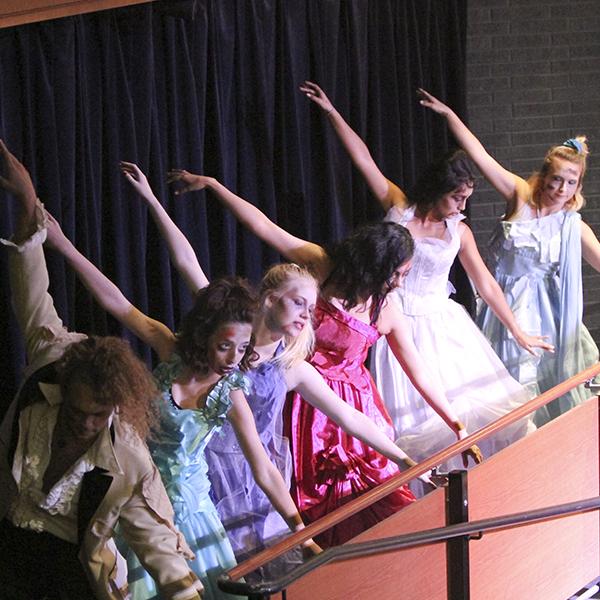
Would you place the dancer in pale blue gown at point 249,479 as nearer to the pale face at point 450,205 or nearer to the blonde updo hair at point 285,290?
the blonde updo hair at point 285,290

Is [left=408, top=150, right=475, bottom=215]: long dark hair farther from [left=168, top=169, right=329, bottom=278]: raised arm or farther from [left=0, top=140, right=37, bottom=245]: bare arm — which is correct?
[left=0, top=140, right=37, bottom=245]: bare arm

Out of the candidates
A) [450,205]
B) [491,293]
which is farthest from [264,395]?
[491,293]

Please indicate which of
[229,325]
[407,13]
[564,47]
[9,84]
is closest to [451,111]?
[407,13]

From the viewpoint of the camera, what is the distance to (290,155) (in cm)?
446

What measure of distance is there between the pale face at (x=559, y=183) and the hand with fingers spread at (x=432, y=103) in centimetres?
48

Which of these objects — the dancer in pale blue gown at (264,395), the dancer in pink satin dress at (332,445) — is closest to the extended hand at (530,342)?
Result: the dancer in pink satin dress at (332,445)

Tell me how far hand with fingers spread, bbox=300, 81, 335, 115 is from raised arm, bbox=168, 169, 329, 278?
0.47 m

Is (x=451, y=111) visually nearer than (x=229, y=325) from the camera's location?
No

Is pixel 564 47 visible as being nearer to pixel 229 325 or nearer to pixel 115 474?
pixel 229 325

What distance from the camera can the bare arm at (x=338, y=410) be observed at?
13.6 feet

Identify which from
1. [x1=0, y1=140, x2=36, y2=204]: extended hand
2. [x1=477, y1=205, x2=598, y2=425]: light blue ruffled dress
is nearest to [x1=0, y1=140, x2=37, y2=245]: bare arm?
[x1=0, y1=140, x2=36, y2=204]: extended hand

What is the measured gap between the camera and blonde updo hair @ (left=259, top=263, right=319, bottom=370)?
4.07 metres

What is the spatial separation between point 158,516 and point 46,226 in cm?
84

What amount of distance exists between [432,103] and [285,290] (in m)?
1.35
